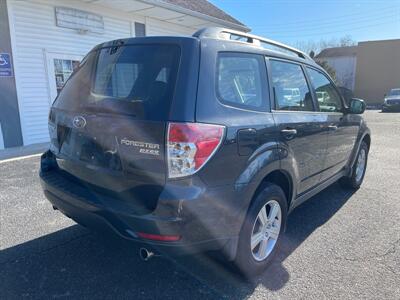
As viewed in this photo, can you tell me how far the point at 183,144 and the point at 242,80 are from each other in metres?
0.85

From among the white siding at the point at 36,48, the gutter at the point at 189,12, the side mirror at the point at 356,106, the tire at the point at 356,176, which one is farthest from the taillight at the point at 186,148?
the gutter at the point at 189,12

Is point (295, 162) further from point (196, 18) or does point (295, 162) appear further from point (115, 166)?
point (196, 18)

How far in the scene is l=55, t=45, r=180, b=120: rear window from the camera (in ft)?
6.79

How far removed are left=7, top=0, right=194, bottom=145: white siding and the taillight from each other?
7.40 m

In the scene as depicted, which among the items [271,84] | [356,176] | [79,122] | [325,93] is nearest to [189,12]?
[325,93]

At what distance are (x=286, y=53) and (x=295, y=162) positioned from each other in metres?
1.10

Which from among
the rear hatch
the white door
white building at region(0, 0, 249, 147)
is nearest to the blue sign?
white building at region(0, 0, 249, 147)

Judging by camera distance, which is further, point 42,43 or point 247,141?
point 42,43

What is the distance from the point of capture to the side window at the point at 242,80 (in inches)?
89.0

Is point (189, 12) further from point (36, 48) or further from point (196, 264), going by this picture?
point (196, 264)

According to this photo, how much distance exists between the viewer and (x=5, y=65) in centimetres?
750

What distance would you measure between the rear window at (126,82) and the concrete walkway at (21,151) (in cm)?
499

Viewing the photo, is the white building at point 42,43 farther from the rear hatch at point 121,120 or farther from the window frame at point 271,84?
the window frame at point 271,84

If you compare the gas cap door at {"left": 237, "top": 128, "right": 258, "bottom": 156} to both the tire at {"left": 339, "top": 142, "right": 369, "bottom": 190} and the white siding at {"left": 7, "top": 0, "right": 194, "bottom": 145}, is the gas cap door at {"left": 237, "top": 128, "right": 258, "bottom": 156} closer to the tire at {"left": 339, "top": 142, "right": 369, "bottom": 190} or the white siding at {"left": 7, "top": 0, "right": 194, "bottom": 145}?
the tire at {"left": 339, "top": 142, "right": 369, "bottom": 190}
